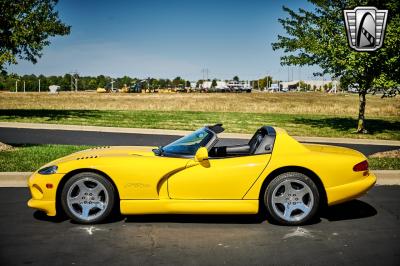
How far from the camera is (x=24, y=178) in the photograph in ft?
26.7

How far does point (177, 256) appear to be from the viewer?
4.44m

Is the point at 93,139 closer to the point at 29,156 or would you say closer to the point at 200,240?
the point at 29,156

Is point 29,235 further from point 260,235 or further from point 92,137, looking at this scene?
point 92,137

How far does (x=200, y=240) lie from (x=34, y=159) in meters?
6.40

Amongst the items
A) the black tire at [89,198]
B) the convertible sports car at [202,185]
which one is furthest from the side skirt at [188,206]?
the black tire at [89,198]

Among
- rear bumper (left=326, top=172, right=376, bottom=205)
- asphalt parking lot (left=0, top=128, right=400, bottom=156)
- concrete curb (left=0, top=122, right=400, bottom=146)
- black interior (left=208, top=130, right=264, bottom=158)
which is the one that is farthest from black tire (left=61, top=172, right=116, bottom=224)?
concrete curb (left=0, top=122, right=400, bottom=146)

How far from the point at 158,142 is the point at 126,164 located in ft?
29.8

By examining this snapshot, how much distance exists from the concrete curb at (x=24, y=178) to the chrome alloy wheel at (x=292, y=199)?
11.2ft

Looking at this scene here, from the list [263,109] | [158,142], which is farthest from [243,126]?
[263,109]

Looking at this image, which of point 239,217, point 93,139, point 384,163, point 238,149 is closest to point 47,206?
point 239,217

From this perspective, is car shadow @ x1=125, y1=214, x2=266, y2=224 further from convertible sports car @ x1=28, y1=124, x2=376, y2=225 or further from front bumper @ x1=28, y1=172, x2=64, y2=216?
front bumper @ x1=28, y1=172, x2=64, y2=216

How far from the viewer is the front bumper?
5469 millimetres

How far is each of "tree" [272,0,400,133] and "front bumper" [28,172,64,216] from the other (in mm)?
13156

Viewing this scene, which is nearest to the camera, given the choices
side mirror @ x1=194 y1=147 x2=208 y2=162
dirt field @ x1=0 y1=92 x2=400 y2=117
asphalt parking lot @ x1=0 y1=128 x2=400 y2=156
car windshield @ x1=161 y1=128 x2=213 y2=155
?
side mirror @ x1=194 y1=147 x2=208 y2=162
